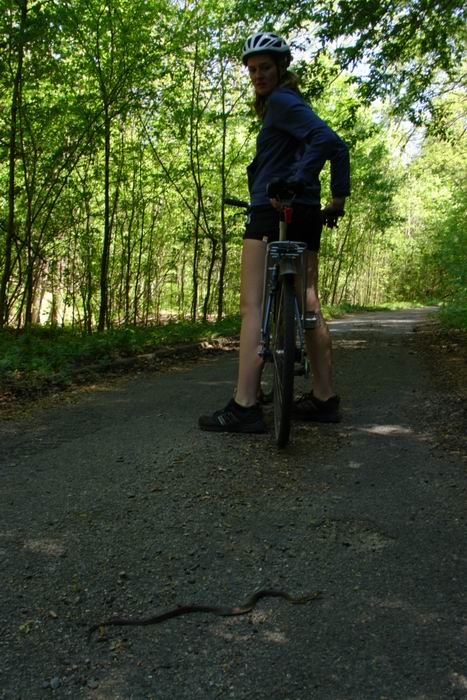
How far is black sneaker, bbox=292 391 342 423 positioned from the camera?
158 inches

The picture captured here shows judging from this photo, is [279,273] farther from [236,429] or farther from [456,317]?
[456,317]

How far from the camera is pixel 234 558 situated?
6.92 ft

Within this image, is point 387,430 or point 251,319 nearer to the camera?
point 251,319

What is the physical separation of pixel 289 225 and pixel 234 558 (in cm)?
213

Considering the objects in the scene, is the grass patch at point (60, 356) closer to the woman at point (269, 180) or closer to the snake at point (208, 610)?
the woman at point (269, 180)

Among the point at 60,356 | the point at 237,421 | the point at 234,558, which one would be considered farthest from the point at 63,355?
the point at 234,558

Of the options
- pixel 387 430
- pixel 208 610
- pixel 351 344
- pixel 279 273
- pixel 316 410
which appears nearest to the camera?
pixel 208 610

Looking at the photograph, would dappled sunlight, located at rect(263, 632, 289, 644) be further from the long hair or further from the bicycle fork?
the long hair

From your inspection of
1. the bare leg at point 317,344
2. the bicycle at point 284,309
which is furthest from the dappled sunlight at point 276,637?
the bare leg at point 317,344

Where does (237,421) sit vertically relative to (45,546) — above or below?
above

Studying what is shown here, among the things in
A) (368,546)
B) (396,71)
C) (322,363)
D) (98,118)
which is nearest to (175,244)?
(98,118)

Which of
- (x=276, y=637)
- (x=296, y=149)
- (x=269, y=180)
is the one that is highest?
(x=296, y=149)

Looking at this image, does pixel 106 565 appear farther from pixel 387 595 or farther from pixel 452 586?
pixel 452 586

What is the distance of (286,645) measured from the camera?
1.63 metres
